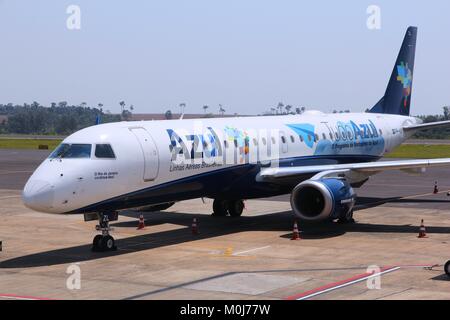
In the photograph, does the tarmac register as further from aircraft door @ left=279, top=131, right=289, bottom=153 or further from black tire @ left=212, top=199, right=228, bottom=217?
aircraft door @ left=279, top=131, right=289, bottom=153

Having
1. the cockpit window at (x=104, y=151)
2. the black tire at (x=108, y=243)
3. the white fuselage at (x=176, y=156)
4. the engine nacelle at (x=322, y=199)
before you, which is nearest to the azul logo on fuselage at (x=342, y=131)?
the white fuselage at (x=176, y=156)

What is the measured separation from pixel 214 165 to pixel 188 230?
3026 millimetres

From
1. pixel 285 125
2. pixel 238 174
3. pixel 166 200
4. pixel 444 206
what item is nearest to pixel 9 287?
pixel 166 200

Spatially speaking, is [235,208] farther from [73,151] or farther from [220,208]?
[73,151]

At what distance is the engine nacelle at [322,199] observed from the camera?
97.1 feet

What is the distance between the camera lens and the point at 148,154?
2695 cm

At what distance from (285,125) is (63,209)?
13.6m

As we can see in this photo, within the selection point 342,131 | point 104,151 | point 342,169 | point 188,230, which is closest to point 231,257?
point 104,151

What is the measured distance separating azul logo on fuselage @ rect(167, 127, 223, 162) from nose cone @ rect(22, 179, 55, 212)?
18.1 ft

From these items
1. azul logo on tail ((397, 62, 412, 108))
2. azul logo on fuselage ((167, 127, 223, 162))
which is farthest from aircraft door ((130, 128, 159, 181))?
azul logo on tail ((397, 62, 412, 108))

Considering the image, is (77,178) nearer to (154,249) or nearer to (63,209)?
(63,209)

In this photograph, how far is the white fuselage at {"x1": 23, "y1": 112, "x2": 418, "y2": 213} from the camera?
24.5 meters

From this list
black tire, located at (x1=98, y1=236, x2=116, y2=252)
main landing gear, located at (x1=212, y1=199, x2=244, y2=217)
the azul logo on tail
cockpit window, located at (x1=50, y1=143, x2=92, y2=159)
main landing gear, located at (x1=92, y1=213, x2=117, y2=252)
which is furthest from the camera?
the azul logo on tail
